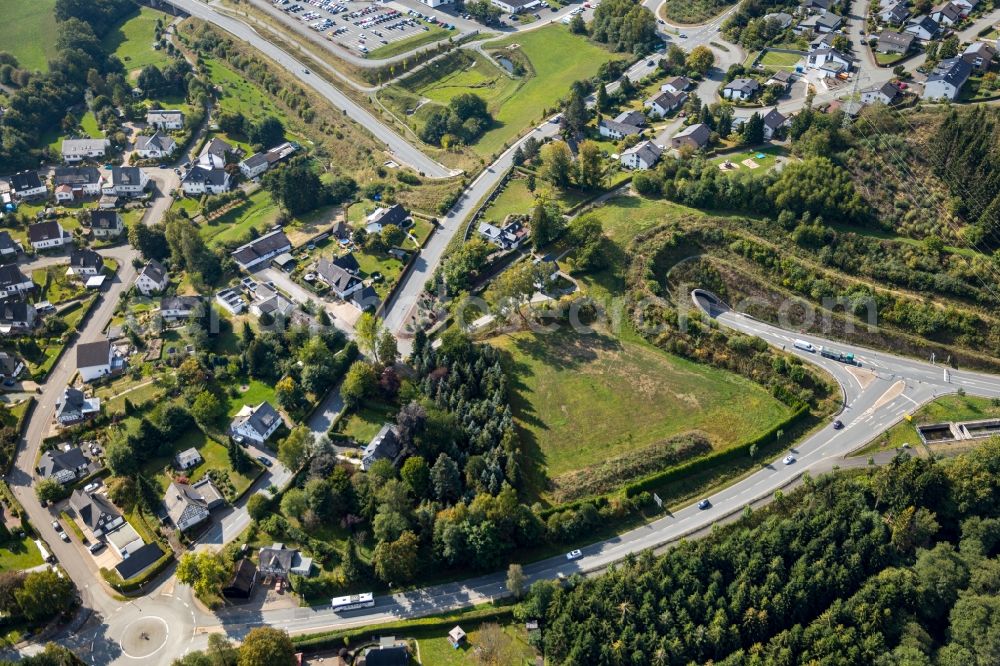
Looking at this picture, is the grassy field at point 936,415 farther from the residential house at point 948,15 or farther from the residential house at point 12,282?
the residential house at point 12,282

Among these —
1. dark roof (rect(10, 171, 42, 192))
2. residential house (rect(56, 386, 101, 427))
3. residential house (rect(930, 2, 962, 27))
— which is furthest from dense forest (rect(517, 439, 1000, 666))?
dark roof (rect(10, 171, 42, 192))

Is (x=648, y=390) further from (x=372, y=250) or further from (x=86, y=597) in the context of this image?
(x=86, y=597)

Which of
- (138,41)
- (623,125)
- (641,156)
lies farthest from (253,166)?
(138,41)

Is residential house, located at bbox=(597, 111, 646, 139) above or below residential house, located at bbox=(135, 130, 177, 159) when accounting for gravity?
above

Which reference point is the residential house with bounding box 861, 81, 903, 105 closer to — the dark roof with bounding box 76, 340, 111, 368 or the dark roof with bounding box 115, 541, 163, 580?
the dark roof with bounding box 76, 340, 111, 368

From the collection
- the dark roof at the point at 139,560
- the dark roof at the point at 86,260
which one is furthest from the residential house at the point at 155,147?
the dark roof at the point at 139,560
